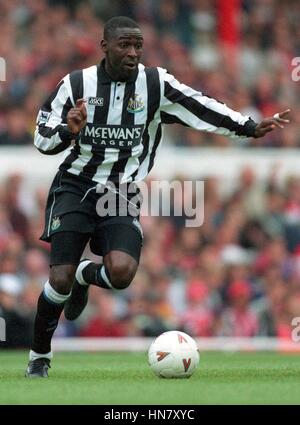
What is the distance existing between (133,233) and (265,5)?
37.9 ft

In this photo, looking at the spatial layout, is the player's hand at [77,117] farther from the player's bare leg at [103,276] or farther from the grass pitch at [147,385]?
the grass pitch at [147,385]

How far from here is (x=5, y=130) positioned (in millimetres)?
16000

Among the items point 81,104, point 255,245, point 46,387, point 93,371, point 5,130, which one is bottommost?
point 46,387

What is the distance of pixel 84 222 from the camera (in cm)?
898

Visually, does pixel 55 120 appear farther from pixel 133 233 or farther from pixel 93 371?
pixel 93 371

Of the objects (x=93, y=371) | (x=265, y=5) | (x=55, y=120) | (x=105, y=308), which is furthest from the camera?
(x=265, y=5)

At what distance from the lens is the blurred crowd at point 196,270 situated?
14.3m

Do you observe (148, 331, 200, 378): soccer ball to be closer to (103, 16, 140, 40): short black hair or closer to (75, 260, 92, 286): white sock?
(75, 260, 92, 286): white sock

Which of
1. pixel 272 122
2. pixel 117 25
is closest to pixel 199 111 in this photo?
pixel 272 122

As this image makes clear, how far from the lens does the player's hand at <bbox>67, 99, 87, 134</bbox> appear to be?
844 cm

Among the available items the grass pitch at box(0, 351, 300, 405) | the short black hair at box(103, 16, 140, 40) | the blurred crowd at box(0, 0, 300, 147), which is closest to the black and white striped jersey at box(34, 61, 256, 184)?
the short black hair at box(103, 16, 140, 40)

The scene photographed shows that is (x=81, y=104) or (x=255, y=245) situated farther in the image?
(x=255, y=245)
